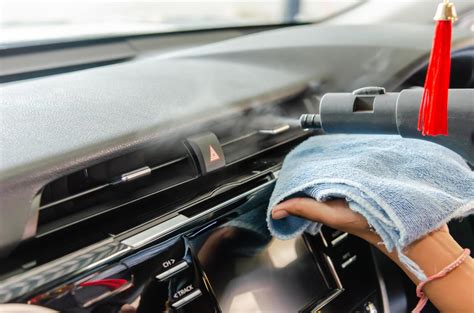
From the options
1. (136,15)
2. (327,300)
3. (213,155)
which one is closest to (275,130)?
(213,155)

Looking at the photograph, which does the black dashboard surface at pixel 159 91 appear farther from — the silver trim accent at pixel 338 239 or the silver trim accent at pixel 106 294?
the silver trim accent at pixel 338 239

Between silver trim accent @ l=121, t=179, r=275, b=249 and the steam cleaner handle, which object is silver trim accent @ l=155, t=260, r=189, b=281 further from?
the steam cleaner handle

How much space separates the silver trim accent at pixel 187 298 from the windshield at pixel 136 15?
575mm

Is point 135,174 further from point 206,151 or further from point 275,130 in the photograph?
point 275,130

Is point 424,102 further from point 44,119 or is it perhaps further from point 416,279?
point 44,119

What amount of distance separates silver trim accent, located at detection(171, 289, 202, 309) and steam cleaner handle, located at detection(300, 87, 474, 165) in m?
0.24

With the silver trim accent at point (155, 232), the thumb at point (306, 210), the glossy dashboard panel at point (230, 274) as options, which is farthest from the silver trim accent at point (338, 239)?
the silver trim accent at point (155, 232)

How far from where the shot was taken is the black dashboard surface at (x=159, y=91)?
0.48m

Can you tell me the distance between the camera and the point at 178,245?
521 mm

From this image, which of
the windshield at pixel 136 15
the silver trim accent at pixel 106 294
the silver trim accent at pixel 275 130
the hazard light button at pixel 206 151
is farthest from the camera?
the windshield at pixel 136 15

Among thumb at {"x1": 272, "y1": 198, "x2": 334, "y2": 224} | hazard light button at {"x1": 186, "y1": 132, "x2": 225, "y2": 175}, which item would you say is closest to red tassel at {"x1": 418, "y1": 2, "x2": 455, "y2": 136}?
thumb at {"x1": 272, "y1": 198, "x2": 334, "y2": 224}

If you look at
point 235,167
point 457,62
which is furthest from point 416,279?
point 457,62

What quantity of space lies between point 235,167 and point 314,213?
0.14 metres

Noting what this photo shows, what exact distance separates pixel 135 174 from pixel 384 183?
263mm
